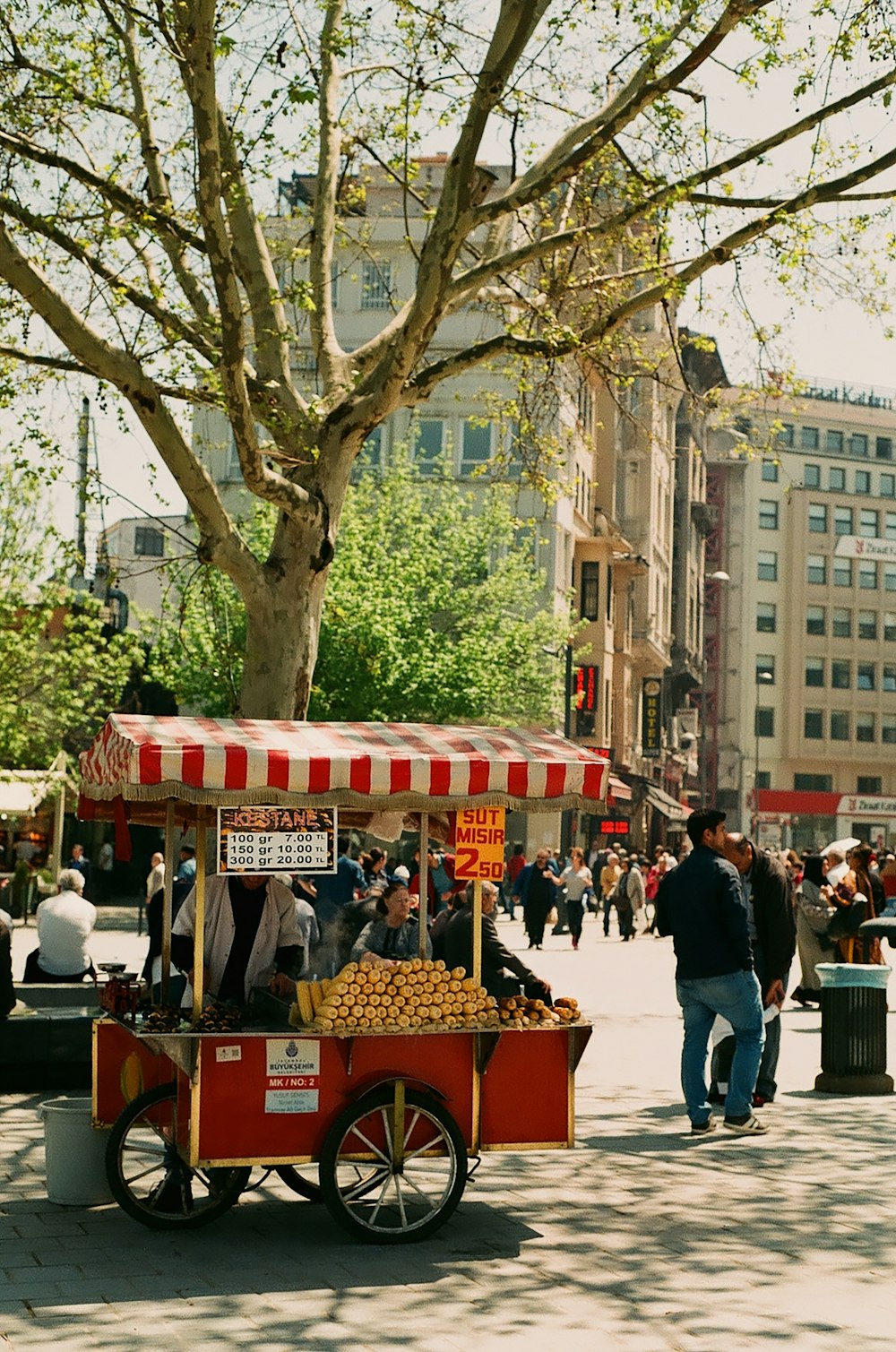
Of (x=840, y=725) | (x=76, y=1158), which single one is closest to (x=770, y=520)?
(x=840, y=725)

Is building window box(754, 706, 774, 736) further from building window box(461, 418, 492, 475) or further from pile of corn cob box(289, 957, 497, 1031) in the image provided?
pile of corn cob box(289, 957, 497, 1031)

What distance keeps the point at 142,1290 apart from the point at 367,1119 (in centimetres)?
148

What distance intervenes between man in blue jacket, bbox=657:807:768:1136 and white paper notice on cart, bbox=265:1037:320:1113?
147 inches

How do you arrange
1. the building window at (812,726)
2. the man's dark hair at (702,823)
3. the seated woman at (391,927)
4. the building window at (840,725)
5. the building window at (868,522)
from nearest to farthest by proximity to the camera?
1. the seated woman at (391,927)
2. the man's dark hair at (702,823)
3. the building window at (812,726)
4. the building window at (840,725)
5. the building window at (868,522)

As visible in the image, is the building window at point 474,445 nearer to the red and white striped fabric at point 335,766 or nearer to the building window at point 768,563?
the red and white striped fabric at point 335,766

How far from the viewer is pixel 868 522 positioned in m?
106

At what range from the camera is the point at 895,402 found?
108 metres

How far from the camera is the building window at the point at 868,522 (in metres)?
105

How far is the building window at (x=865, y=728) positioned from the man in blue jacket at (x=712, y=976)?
92781mm

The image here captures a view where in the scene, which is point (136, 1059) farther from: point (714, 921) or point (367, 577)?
point (367, 577)

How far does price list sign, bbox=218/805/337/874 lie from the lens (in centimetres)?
839

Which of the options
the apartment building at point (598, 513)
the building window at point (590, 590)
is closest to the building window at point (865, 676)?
the apartment building at point (598, 513)

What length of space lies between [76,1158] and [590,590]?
52.1 m

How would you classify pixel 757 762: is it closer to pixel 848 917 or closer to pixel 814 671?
pixel 814 671
